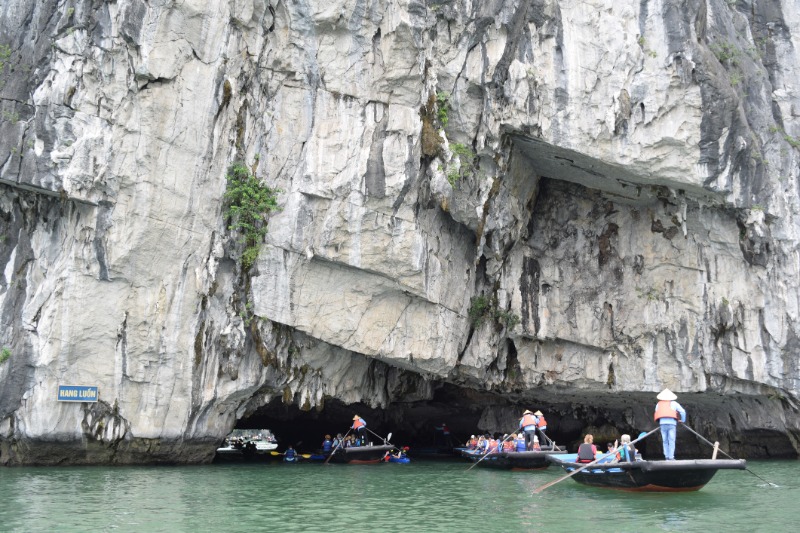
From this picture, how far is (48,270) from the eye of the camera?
2130cm

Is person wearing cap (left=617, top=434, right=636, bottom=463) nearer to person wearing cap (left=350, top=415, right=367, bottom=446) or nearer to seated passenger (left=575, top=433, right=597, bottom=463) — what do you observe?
seated passenger (left=575, top=433, right=597, bottom=463)

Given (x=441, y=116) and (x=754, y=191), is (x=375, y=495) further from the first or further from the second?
(x=754, y=191)

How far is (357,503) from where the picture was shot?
14.7 meters

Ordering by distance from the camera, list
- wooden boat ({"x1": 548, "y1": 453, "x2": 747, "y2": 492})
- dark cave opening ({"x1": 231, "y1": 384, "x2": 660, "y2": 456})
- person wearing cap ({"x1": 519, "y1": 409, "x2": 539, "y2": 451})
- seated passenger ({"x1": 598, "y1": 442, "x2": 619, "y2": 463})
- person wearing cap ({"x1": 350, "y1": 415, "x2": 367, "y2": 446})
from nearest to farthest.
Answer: wooden boat ({"x1": 548, "y1": 453, "x2": 747, "y2": 492})
seated passenger ({"x1": 598, "y1": 442, "x2": 619, "y2": 463})
person wearing cap ({"x1": 519, "y1": 409, "x2": 539, "y2": 451})
person wearing cap ({"x1": 350, "y1": 415, "x2": 367, "y2": 446})
dark cave opening ({"x1": 231, "y1": 384, "x2": 660, "y2": 456})

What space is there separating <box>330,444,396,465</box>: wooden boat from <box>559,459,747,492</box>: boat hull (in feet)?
35.1

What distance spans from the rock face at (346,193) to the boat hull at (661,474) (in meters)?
8.60

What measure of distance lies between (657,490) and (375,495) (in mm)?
5925

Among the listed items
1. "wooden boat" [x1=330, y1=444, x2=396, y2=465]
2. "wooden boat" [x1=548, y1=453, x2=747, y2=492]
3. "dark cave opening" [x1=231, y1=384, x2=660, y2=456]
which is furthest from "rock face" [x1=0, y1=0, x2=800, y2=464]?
"wooden boat" [x1=548, y1=453, x2=747, y2=492]

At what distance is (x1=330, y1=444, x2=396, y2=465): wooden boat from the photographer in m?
25.9

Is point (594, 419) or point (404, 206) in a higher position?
point (404, 206)

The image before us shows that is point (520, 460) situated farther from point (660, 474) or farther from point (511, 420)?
point (511, 420)

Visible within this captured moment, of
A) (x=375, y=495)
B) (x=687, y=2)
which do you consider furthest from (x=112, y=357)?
(x=687, y=2)

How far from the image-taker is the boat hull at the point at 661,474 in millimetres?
15094

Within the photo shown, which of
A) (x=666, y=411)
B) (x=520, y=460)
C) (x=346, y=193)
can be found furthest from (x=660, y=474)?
(x=346, y=193)
